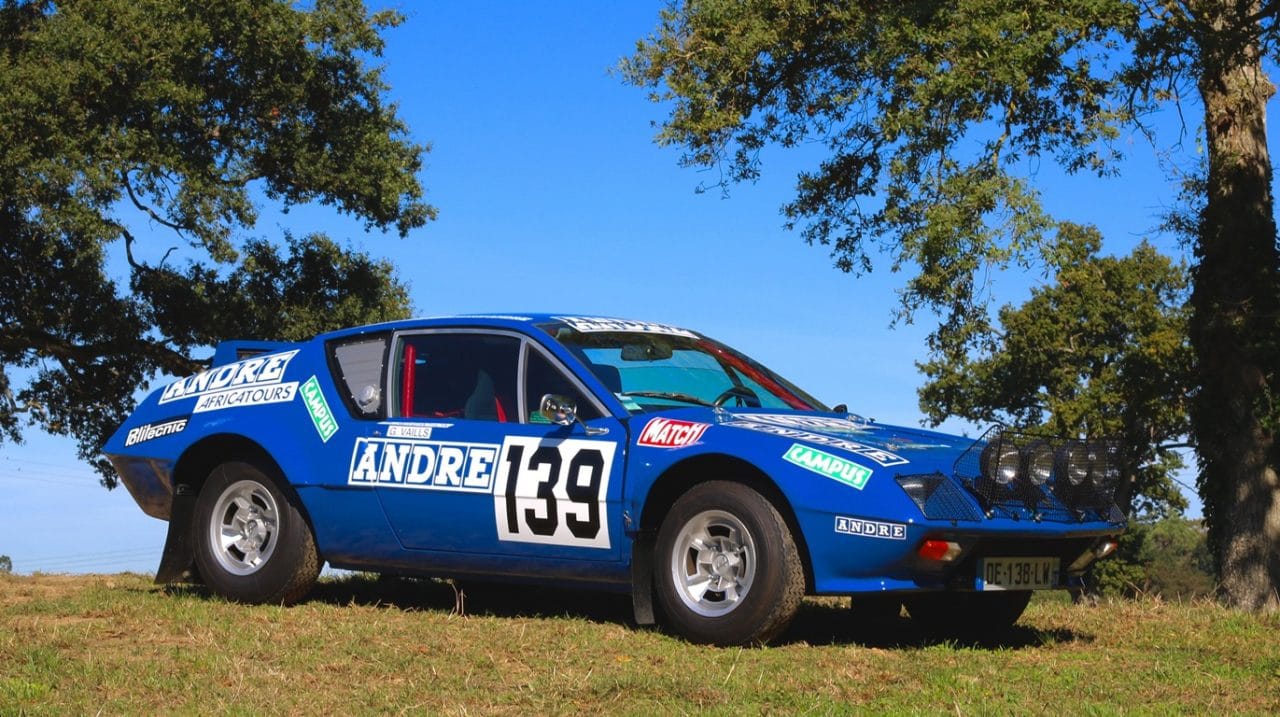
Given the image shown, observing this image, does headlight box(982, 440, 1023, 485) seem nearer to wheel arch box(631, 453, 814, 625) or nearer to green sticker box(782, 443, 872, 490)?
green sticker box(782, 443, 872, 490)

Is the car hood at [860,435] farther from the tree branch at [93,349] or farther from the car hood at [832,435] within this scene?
the tree branch at [93,349]

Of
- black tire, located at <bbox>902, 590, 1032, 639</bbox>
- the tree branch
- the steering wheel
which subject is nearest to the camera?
black tire, located at <bbox>902, 590, 1032, 639</bbox>

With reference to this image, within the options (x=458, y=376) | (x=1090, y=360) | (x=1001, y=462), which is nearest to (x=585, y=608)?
(x=458, y=376)

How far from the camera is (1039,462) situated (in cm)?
688

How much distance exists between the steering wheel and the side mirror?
0.93m

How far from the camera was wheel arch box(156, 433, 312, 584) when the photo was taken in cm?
878

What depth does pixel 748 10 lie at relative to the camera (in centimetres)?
2048

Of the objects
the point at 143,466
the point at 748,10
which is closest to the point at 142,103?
the point at 748,10

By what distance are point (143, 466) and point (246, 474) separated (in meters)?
0.99

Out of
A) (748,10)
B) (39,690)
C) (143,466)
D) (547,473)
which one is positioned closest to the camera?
(39,690)

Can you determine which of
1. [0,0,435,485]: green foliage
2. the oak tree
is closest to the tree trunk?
the oak tree

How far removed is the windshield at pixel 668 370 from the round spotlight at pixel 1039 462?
1.49 m

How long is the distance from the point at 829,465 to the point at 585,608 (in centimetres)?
232

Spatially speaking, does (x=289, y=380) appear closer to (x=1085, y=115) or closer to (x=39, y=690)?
(x=39, y=690)
